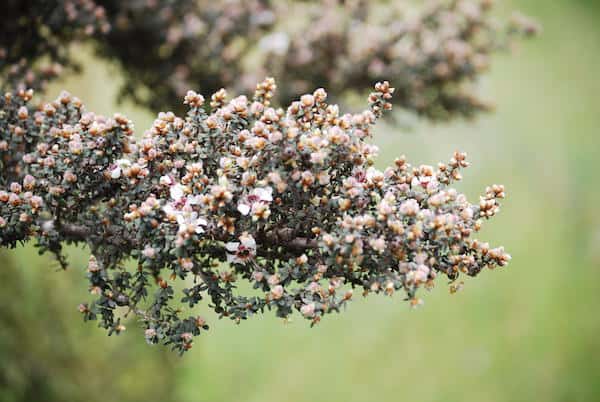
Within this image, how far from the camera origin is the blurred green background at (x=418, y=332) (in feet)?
14.7

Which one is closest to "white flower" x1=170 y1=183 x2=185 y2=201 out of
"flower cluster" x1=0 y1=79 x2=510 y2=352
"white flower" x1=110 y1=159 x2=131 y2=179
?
"flower cluster" x1=0 y1=79 x2=510 y2=352

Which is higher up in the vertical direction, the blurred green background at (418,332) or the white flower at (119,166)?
the blurred green background at (418,332)

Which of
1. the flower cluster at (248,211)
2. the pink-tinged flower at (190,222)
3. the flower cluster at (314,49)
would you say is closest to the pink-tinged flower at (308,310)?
the flower cluster at (248,211)

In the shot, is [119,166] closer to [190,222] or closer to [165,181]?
[165,181]

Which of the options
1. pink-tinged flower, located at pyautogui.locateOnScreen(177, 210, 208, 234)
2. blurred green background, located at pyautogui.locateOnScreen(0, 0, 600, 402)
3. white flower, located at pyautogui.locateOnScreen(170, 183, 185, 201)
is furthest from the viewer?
blurred green background, located at pyautogui.locateOnScreen(0, 0, 600, 402)

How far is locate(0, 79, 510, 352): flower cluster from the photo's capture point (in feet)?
5.70

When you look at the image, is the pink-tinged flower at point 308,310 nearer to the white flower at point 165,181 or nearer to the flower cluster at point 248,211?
the flower cluster at point 248,211

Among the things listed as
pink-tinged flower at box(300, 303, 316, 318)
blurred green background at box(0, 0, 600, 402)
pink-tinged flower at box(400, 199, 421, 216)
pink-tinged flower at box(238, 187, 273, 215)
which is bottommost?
pink-tinged flower at box(300, 303, 316, 318)

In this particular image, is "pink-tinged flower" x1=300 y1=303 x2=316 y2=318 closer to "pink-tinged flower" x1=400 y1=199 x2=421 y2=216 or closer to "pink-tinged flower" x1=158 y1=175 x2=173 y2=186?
"pink-tinged flower" x1=400 y1=199 x2=421 y2=216

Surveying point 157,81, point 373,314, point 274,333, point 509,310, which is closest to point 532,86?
point 509,310

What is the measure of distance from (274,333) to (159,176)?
380 centimetres

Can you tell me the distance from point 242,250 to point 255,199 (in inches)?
6.9

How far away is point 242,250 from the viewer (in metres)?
1.81

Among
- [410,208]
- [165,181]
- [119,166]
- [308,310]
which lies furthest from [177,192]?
[410,208]
